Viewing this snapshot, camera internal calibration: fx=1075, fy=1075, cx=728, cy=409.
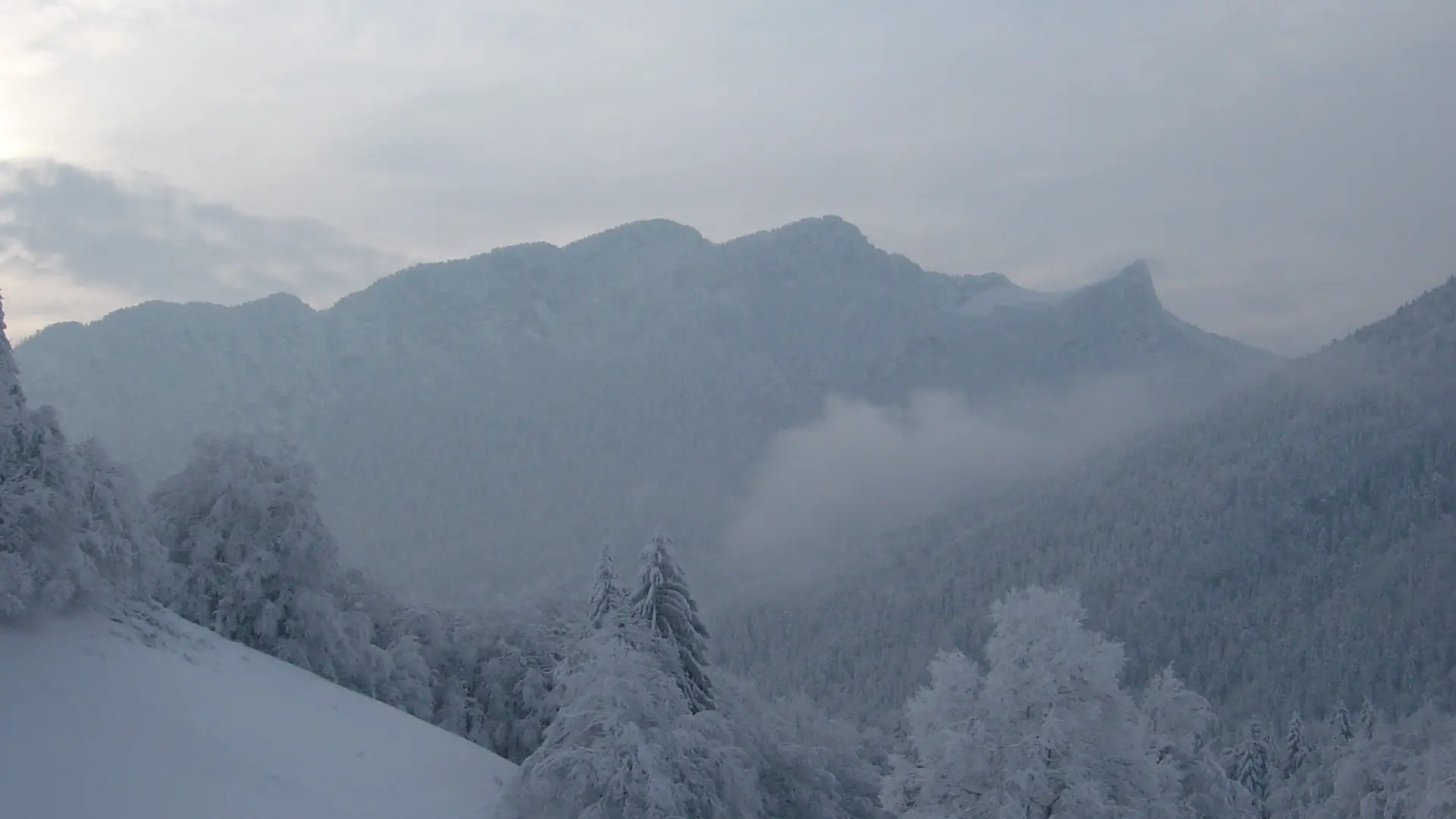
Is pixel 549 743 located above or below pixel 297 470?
below

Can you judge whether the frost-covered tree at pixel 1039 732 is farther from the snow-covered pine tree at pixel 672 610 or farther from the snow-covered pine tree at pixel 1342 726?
the snow-covered pine tree at pixel 1342 726

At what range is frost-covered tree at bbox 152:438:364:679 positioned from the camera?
30.9 m

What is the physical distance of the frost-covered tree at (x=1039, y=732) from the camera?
52.6ft

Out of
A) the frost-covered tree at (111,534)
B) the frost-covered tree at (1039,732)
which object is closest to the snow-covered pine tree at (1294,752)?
the frost-covered tree at (1039,732)

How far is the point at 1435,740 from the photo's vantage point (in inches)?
2377

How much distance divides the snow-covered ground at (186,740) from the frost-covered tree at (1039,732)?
822 cm

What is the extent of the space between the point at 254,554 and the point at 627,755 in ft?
58.4

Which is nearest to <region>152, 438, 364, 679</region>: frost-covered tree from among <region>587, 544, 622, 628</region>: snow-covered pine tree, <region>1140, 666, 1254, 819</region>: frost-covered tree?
<region>587, 544, 622, 628</region>: snow-covered pine tree

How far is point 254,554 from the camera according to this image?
3136 centimetres

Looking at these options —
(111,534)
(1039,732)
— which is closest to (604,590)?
(111,534)

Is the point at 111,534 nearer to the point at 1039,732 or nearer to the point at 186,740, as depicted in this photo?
the point at 186,740

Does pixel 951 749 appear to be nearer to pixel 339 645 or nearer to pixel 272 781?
pixel 272 781

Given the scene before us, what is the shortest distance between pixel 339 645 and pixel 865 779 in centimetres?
1559

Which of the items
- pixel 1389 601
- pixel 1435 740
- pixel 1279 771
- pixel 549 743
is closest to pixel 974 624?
pixel 1389 601
